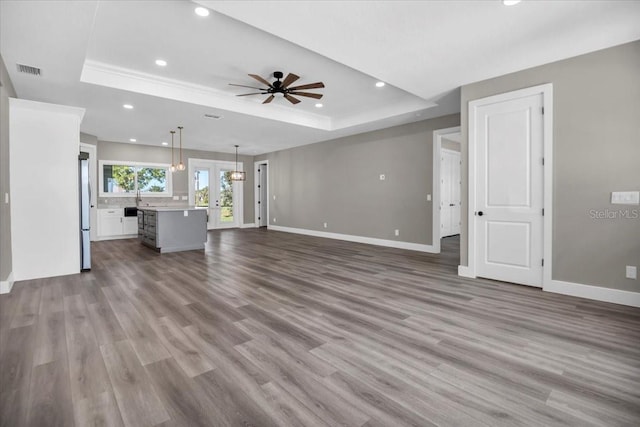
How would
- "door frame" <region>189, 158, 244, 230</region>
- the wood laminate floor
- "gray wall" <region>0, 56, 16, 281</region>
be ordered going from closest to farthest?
the wood laminate floor → "gray wall" <region>0, 56, 16, 281</region> → "door frame" <region>189, 158, 244, 230</region>

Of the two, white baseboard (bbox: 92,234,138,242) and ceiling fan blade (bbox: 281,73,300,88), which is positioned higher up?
ceiling fan blade (bbox: 281,73,300,88)

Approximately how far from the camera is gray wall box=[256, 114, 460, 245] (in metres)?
6.48

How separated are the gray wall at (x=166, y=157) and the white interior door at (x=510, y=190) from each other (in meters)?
8.45

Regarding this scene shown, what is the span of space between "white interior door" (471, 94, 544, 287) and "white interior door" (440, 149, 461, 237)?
4.06 metres

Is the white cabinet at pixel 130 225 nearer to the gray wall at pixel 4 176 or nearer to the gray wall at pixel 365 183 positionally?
the gray wall at pixel 365 183

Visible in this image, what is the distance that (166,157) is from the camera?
A: 31.2 ft

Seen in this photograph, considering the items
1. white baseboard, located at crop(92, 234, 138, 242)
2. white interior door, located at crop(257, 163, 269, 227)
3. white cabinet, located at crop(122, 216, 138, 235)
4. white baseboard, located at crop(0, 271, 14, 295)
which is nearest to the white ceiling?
white baseboard, located at crop(0, 271, 14, 295)

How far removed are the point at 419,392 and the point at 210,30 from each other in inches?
150

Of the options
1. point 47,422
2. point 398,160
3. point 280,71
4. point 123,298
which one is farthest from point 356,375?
point 398,160

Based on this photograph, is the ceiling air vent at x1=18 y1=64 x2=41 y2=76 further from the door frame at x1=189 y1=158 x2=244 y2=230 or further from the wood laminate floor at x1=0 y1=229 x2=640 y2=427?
the door frame at x1=189 y1=158 x2=244 y2=230

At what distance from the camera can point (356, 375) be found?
194cm

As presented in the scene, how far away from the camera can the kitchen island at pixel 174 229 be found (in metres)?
6.32

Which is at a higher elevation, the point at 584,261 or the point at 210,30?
the point at 210,30

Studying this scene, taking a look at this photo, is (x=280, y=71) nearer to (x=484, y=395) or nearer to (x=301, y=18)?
(x=301, y=18)
